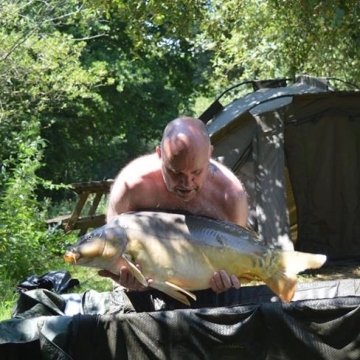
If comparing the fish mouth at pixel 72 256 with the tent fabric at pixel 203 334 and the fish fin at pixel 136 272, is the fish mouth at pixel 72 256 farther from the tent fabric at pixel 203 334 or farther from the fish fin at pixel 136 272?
the tent fabric at pixel 203 334

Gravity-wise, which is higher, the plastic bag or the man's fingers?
the man's fingers

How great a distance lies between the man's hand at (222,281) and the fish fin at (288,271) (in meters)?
0.14

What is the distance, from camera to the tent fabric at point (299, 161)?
347 inches

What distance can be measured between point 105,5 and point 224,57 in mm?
8537

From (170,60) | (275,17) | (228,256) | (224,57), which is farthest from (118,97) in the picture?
(228,256)

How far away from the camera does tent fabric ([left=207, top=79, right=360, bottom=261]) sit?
Result: 8.80 meters

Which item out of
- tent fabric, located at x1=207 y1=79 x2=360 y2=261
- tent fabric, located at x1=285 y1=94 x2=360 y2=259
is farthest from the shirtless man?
tent fabric, located at x1=285 y1=94 x2=360 y2=259

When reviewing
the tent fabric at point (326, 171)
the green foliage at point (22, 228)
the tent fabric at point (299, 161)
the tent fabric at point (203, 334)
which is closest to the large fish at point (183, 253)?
the tent fabric at point (203, 334)

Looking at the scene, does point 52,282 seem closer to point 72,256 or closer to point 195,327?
point 72,256

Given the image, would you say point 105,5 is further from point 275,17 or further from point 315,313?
point 315,313

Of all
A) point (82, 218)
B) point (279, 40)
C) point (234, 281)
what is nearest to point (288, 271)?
point (234, 281)

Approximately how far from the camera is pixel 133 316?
275cm

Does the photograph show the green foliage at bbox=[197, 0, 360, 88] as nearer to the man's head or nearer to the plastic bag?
the plastic bag

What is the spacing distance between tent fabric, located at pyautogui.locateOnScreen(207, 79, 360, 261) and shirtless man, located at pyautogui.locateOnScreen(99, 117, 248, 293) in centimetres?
504
